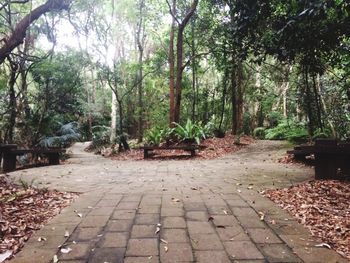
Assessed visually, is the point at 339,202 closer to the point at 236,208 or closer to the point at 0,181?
the point at 236,208

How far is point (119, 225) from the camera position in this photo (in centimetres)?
320

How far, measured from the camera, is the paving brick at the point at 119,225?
3.09 metres

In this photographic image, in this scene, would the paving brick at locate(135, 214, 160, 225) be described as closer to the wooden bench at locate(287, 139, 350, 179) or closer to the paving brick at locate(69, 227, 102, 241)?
the paving brick at locate(69, 227, 102, 241)

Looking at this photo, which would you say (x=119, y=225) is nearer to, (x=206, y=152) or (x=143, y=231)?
(x=143, y=231)

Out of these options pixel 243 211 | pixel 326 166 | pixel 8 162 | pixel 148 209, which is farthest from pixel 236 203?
pixel 8 162

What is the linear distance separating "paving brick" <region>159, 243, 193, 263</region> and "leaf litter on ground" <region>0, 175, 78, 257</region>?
1.15 metres

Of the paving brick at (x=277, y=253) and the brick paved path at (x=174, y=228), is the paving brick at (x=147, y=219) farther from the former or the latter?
the paving brick at (x=277, y=253)

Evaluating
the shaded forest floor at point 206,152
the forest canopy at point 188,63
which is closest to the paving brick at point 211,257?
the forest canopy at point 188,63

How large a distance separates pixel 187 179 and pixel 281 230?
2.75 metres

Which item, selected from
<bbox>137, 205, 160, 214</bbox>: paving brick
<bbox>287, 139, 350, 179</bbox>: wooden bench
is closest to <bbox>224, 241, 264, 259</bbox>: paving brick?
<bbox>137, 205, 160, 214</bbox>: paving brick

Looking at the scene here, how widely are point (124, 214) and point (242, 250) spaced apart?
4.66ft

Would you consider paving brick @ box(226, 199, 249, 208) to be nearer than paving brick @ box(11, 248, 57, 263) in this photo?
No

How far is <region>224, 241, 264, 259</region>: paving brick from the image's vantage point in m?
2.55

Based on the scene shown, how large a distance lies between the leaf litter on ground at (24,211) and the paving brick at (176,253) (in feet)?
3.77
